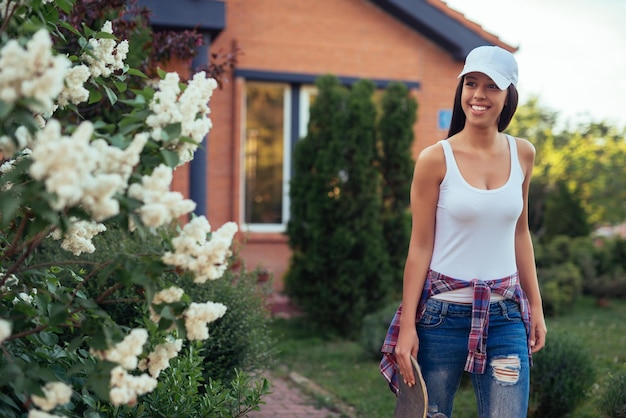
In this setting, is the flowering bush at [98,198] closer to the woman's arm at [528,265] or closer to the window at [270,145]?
the woman's arm at [528,265]

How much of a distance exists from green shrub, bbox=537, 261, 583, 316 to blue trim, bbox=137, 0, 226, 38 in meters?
5.46

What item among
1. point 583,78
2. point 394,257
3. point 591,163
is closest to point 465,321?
point 394,257

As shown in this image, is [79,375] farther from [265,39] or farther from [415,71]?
[415,71]

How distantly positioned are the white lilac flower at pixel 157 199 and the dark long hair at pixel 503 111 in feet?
5.19

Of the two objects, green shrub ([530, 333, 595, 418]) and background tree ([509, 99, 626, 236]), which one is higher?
background tree ([509, 99, 626, 236])

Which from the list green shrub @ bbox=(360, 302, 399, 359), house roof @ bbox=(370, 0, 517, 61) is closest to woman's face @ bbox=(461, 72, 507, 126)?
green shrub @ bbox=(360, 302, 399, 359)

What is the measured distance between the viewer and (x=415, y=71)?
1093cm

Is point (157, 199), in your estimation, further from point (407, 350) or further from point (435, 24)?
point (435, 24)

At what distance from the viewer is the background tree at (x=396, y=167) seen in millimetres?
8453

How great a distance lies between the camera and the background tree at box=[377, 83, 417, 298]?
8.45m

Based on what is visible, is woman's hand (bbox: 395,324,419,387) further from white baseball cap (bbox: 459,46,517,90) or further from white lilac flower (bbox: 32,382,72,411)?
white lilac flower (bbox: 32,382,72,411)

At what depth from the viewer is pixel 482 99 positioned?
299cm

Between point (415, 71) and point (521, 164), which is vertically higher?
point (415, 71)

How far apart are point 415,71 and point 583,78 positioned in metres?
16.2
